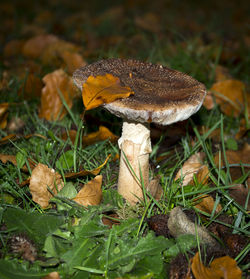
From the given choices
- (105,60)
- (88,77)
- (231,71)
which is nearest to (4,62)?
(105,60)

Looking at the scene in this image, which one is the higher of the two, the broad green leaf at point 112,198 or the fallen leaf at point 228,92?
the fallen leaf at point 228,92

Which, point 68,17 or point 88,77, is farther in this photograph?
point 68,17

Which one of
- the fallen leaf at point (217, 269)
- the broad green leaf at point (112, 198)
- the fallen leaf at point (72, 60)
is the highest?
the fallen leaf at point (72, 60)

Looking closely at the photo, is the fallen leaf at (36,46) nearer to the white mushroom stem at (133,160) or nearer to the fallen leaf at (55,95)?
the fallen leaf at (55,95)

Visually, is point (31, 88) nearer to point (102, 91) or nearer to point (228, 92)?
point (102, 91)

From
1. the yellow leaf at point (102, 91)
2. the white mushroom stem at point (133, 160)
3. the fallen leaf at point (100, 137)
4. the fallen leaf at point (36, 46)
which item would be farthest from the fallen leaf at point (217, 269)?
the fallen leaf at point (36, 46)

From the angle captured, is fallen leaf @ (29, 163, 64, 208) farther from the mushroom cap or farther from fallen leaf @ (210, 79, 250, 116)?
fallen leaf @ (210, 79, 250, 116)

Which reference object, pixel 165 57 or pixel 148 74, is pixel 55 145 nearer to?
pixel 148 74
